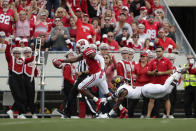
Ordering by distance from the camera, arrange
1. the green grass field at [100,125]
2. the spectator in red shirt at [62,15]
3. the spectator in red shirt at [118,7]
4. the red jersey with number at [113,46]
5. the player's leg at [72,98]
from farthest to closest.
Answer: the spectator in red shirt at [118,7]
the spectator in red shirt at [62,15]
the red jersey with number at [113,46]
the player's leg at [72,98]
the green grass field at [100,125]

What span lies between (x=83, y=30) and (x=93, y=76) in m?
3.53

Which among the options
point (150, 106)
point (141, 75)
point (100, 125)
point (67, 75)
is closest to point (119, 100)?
point (150, 106)

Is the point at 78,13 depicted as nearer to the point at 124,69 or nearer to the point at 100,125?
the point at 124,69

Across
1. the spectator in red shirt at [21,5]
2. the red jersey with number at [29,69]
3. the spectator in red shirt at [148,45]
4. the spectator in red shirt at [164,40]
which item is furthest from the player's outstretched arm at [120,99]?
the spectator in red shirt at [21,5]

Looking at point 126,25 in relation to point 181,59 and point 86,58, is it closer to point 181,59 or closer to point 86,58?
point 181,59

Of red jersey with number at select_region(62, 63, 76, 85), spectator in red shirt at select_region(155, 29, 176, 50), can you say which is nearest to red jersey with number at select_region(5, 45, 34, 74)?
red jersey with number at select_region(62, 63, 76, 85)

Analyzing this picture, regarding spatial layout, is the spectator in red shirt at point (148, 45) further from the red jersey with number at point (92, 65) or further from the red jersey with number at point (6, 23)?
the red jersey with number at point (6, 23)

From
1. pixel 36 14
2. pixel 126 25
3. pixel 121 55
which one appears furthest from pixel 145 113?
pixel 36 14

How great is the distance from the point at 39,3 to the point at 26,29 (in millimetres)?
1860

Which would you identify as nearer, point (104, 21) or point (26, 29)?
point (26, 29)

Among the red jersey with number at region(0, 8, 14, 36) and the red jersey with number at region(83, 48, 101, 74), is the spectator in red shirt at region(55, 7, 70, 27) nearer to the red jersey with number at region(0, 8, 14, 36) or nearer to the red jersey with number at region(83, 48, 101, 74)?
the red jersey with number at region(0, 8, 14, 36)

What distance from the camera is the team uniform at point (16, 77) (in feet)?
41.9

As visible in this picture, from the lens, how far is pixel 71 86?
12914 millimetres

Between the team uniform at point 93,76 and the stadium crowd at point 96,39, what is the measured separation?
0.05 metres
